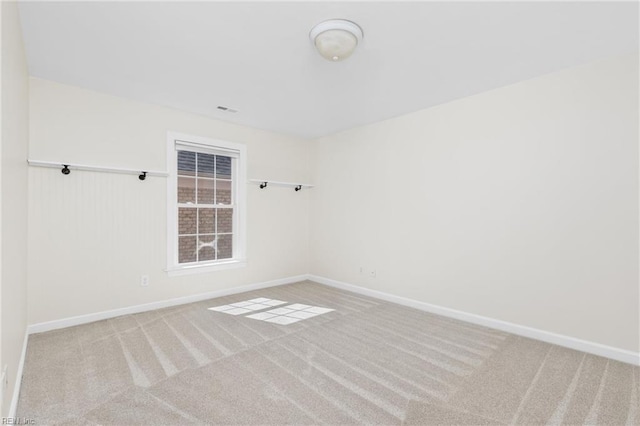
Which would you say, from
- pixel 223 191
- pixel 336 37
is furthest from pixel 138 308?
pixel 336 37

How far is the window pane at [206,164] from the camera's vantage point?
4293 millimetres

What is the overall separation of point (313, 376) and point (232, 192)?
307 centimetres

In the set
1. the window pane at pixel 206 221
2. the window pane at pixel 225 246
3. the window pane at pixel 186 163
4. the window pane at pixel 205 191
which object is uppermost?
the window pane at pixel 186 163

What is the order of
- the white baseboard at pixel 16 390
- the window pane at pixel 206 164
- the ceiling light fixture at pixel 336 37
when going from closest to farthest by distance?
the white baseboard at pixel 16 390
the ceiling light fixture at pixel 336 37
the window pane at pixel 206 164

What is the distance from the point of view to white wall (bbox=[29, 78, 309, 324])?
9.98 ft

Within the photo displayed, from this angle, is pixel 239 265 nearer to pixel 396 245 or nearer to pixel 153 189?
pixel 153 189

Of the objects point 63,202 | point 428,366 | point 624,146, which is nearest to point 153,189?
point 63,202

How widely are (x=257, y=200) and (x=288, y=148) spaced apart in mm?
1066

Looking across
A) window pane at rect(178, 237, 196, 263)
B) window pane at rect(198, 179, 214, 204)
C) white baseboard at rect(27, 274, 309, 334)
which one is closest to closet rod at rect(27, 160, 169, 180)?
window pane at rect(198, 179, 214, 204)

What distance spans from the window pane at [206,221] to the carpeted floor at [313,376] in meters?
1.36

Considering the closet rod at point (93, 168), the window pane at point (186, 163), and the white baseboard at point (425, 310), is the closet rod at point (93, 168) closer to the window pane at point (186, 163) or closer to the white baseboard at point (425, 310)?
the window pane at point (186, 163)

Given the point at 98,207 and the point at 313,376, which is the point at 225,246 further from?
the point at 313,376

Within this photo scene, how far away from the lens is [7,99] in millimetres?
1648

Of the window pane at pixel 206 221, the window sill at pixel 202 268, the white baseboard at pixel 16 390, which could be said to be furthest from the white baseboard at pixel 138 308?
the window pane at pixel 206 221
